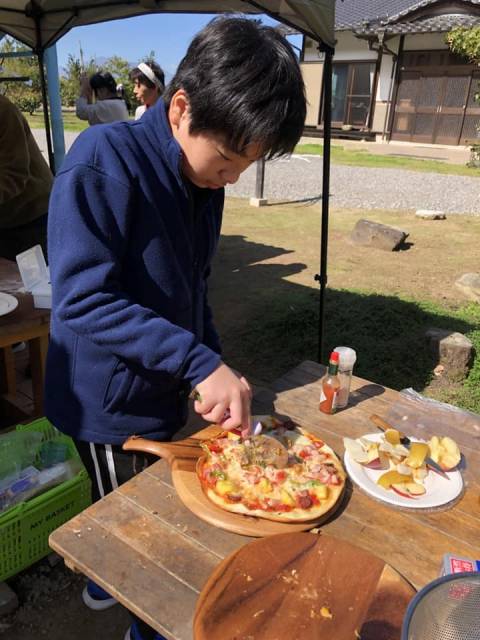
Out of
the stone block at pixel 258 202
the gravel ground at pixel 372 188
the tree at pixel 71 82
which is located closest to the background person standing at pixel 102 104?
the stone block at pixel 258 202

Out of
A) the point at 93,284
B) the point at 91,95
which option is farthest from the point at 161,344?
the point at 91,95

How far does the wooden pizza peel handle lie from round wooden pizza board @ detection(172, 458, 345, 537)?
7 centimetres

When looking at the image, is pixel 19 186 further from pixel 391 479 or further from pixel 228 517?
pixel 391 479

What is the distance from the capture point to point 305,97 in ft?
4.08

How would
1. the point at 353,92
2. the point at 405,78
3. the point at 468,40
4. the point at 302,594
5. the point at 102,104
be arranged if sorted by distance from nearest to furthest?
the point at 302,594
the point at 102,104
the point at 468,40
the point at 405,78
the point at 353,92

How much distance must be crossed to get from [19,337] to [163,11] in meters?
3.35

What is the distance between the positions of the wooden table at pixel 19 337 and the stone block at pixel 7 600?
972 mm

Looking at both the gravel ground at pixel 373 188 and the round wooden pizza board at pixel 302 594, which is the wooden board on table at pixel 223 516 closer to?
the round wooden pizza board at pixel 302 594

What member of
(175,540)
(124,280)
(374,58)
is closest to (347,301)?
(124,280)

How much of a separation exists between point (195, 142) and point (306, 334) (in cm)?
347

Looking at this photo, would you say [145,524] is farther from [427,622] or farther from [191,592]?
[427,622]

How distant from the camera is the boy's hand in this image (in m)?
1.32

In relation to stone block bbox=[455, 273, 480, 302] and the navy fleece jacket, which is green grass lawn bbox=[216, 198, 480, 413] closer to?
stone block bbox=[455, 273, 480, 302]

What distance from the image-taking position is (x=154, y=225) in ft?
4.49
